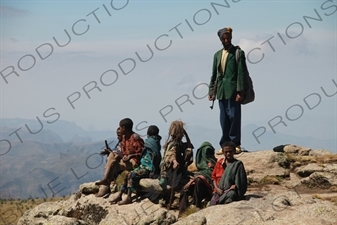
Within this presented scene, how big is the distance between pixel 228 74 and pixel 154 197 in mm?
3447

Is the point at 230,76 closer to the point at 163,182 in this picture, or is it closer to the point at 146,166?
the point at 146,166

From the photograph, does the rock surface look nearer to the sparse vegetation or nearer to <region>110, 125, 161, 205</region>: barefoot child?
the sparse vegetation

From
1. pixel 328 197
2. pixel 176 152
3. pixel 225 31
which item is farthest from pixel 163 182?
pixel 225 31

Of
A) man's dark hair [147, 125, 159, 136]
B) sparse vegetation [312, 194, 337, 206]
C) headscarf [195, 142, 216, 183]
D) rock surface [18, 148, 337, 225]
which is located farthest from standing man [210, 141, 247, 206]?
man's dark hair [147, 125, 159, 136]

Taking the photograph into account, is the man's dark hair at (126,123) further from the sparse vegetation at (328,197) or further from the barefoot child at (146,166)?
the sparse vegetation at (328,197)

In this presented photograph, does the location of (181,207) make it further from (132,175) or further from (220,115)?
(220,115)

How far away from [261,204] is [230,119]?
12.4 feet

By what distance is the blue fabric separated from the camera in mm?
14766

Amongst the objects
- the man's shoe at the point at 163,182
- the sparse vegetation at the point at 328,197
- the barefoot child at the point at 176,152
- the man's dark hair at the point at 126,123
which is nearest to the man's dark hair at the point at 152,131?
the man's dark hair at the point at 126,123

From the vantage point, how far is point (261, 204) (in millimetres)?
11398

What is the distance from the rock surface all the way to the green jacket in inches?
74.0

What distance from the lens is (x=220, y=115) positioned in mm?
15094

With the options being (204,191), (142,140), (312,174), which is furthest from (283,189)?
(142,140)

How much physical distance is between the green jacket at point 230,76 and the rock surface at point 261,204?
1.88 m
